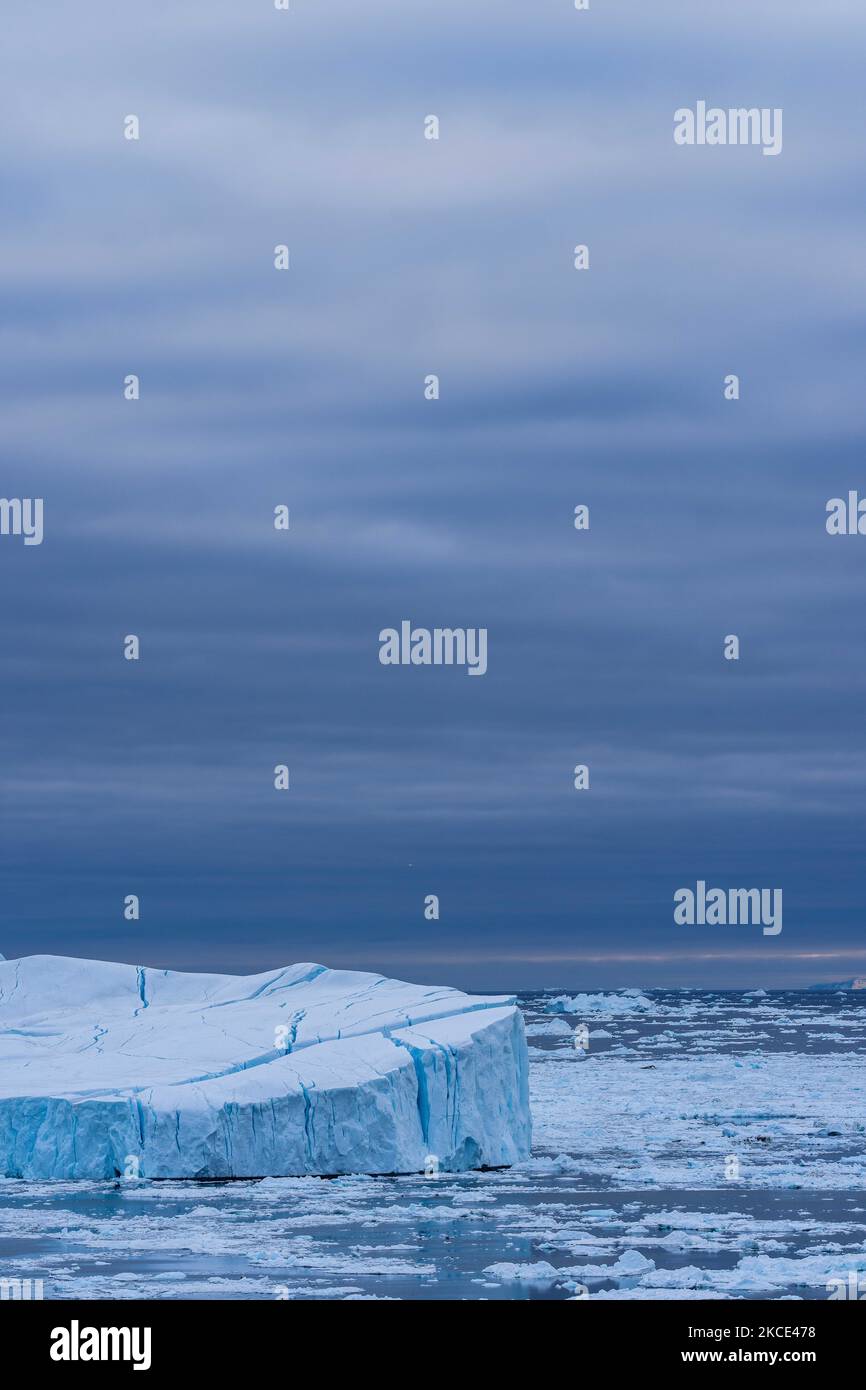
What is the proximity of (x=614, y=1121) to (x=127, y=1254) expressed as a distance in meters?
12.2

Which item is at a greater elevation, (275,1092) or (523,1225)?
(275,1092)

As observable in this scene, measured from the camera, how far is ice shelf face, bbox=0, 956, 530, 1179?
17.1 metres

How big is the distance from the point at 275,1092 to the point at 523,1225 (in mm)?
3422

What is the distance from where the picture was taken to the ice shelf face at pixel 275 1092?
17109 millimetres

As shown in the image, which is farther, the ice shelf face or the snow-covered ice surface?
the ice shelf face

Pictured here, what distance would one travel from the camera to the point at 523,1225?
14703 millimetres

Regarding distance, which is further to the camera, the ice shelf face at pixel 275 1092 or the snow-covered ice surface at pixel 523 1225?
the ice shelf face at pixel 275 1092

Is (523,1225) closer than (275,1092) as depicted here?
Yes

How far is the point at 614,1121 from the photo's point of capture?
24281mm

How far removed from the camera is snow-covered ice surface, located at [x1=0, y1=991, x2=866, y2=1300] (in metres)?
12.1

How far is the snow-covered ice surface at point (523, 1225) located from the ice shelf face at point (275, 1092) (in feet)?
0.97

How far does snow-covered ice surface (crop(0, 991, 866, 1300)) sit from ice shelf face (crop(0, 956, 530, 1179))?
296 millimetres
